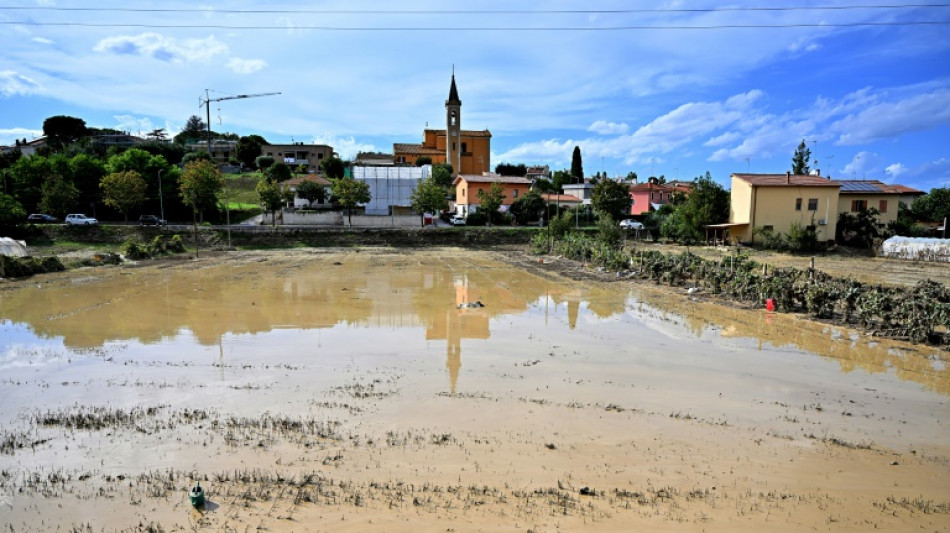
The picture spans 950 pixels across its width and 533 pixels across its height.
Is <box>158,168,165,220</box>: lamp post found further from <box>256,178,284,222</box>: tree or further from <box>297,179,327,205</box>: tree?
<box>297,179,327,205</box>: tree

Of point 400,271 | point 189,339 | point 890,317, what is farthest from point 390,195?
point 890,317

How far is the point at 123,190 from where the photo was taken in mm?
45875

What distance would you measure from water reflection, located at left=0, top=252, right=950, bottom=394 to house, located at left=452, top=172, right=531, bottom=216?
29283mm

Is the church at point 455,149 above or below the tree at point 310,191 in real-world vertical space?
above

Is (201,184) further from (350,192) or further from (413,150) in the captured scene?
(413,150)

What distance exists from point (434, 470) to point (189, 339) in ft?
33.2

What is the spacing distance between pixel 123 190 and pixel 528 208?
119 feet

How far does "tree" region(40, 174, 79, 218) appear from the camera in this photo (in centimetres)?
4500

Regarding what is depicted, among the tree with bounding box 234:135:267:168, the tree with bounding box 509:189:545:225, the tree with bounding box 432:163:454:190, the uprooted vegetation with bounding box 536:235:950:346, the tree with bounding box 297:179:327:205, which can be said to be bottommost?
the uprooted vegetation with bounding box 536:235:950:346

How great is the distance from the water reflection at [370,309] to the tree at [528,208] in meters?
26.2

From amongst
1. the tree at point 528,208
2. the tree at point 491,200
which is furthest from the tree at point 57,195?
the tree at point 528,208

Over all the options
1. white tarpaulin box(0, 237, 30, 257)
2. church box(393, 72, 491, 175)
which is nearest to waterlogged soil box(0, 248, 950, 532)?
white tarpaulin box(0, 237, 30, 257)

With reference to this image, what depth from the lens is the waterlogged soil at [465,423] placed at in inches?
229

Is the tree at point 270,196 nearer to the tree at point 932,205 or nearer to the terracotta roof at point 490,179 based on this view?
the terracotta roof at point 490,179
